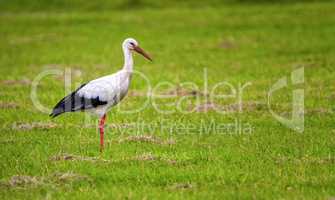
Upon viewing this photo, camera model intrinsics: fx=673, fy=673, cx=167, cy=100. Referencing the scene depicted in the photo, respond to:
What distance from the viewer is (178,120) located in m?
16.9

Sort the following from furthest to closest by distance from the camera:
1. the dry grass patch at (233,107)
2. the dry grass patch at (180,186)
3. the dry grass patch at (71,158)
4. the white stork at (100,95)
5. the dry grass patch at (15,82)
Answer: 1. the dry grass patch at (15,82)
2. the dry grass patch at (233,107)
3. the white stork at (100,95)
4. the dry grass patch at (71,158)
5. the dry grass patch at (180,186)

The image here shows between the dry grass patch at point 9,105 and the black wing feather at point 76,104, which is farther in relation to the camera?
the dry grass patch at point 9,105

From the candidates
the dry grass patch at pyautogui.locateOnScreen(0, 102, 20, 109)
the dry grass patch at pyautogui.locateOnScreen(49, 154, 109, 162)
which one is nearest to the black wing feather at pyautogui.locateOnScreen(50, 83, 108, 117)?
the dry grass patch at pyautogui.locateOnScreen(49, 154, 109, 162)

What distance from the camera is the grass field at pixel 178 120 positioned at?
11344mm

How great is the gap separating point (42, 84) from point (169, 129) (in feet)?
28.0

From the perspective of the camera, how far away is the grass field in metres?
11.3

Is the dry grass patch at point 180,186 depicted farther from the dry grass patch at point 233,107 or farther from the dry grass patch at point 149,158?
the dry grass patch at point 233,107

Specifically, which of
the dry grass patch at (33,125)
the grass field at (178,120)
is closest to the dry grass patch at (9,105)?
the grass field at (178,120)

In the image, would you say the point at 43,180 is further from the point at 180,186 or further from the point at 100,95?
the point at 100,95

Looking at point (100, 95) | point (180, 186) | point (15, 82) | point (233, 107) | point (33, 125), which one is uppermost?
point (15, 82)

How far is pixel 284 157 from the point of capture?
41.8 ft

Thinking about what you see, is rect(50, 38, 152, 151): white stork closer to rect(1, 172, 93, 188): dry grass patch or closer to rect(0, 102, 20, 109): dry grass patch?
rect(1, 172, 93, 188): dry grass patch

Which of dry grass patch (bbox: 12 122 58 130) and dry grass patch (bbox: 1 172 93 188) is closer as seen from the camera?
dry grass patch (bbox: 1 172 93 188)

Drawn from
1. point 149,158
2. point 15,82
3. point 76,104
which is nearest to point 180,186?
point 149,158
